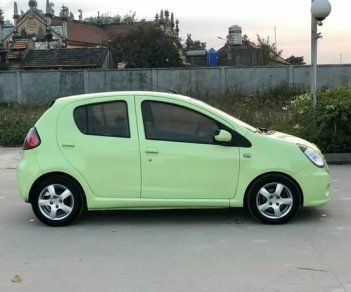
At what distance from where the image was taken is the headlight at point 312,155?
6.65 m

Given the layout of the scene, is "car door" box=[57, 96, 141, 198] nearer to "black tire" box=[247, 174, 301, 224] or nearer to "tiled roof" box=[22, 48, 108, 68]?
"black tire" box=[247, 174, 301, 224]

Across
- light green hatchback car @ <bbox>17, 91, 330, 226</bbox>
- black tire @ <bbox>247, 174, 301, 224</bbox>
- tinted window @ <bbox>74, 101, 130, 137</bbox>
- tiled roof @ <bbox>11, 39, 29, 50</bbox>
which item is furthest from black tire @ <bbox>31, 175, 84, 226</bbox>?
tiled roof @ <bbox>11, 39, 29, 50</bbox>

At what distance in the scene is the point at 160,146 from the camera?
21.5ft

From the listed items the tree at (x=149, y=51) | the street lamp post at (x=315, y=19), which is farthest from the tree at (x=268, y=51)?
the street lamp post at (x=315, y=19)

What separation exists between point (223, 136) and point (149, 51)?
58.0 m

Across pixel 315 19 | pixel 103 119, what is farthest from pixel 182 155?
pixel 315 19

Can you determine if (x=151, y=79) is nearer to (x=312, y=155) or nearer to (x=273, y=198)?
(x=312, y=155)

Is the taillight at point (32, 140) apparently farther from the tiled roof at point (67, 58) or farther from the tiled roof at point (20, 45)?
the tiled roof at point (20, 45)

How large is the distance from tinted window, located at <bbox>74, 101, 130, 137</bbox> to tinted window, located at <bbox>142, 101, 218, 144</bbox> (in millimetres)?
267

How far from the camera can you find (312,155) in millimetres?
6703

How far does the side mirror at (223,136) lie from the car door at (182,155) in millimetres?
84

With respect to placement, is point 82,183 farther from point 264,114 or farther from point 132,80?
point 132,80

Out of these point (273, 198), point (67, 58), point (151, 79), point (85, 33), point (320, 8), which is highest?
point (85, 33)

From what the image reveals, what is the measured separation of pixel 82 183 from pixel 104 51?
47147 mm
